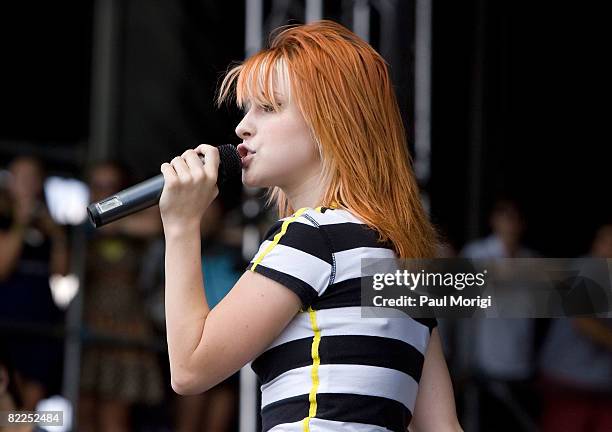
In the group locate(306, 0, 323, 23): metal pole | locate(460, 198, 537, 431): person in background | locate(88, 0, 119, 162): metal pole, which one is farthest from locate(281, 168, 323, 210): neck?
locate(88, 0, 119, 162): metal pole

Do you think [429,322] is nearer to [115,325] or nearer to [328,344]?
[328,344]

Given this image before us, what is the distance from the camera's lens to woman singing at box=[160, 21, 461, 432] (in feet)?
5.36

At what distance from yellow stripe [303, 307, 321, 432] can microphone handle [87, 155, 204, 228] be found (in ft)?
1.00

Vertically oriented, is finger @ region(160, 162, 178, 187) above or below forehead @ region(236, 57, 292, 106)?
below

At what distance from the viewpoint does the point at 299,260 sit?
1646mm

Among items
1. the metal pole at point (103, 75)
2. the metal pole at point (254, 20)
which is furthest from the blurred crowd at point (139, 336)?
the metal pole at point (103, 75)

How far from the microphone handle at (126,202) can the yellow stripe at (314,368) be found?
30 cm

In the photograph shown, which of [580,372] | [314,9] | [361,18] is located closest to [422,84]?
[361,18]

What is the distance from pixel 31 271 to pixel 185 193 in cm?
327

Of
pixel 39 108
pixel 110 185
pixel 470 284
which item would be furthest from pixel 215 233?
pixel 470 284

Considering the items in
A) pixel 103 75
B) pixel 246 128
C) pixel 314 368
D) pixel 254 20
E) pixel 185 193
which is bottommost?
pixel 314 368

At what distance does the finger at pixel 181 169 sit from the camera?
1680mm

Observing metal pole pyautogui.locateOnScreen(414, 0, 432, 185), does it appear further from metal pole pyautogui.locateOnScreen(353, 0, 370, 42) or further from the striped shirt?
the striped shirt

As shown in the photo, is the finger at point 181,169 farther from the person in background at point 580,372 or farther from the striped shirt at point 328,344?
the person in background at point 580,372
